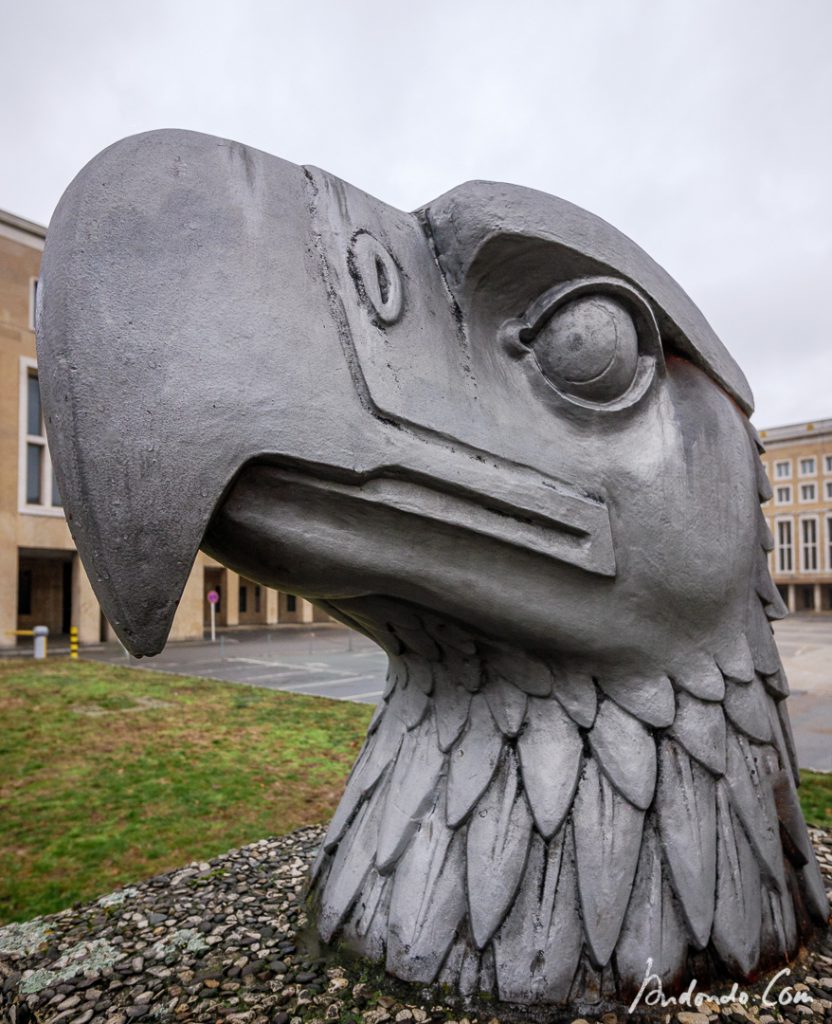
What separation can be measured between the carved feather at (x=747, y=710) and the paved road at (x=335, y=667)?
4168 millimetres

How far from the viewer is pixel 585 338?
57.7 inches

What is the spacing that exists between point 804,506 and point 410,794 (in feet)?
154

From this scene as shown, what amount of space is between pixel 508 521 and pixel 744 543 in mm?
666

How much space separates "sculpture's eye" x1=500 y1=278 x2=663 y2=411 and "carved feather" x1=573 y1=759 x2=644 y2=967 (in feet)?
2.83

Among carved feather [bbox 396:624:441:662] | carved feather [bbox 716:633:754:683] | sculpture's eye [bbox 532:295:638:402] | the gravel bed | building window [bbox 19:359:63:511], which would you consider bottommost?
the gravel bed

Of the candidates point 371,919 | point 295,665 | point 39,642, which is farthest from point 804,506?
point 371,919

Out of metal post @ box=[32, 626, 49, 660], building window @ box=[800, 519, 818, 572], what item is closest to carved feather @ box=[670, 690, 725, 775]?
metal post @ box=[32, 626, 49, 660]

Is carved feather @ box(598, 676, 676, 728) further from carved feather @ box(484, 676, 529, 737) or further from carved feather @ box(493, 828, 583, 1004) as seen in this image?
carved feather @ box(493, 828, 583, 1004)

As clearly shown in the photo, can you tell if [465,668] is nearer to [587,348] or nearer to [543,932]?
[543,932]

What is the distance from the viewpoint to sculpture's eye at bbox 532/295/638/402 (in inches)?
57.8

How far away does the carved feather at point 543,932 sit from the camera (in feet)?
4.96

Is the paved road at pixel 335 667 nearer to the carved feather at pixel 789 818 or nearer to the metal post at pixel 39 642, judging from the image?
the metal post at pixel 39 642

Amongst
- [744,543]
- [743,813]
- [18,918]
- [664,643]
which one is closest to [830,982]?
[743,813]

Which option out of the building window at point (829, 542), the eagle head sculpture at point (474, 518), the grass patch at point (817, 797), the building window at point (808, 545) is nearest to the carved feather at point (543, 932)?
the eagle head sculpture at point (474, 518)
